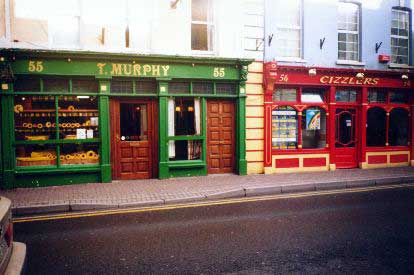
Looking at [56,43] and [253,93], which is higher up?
[56,43]

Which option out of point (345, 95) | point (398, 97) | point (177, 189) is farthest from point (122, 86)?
point (398, 97)

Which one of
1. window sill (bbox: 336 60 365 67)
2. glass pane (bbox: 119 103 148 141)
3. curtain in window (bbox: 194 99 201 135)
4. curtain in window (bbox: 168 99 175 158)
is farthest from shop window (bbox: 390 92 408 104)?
glass pane (bbox: 119 103 148 141)

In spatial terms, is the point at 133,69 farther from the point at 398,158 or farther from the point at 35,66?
the point at 398,158

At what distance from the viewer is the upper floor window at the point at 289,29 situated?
41.7 ft

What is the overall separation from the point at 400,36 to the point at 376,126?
13.0 ft

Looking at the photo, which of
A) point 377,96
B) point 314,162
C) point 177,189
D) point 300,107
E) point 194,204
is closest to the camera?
point 194,204

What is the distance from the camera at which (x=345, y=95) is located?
527 inches

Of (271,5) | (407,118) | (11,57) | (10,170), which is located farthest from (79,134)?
(407,118)

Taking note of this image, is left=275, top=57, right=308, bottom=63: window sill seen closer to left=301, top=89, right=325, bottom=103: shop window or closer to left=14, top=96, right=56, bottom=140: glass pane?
left=301, top=89, right=325, bottom=103: shop window

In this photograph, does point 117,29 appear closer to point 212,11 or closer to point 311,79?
point 212,11

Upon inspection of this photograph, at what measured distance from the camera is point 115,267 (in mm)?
4477

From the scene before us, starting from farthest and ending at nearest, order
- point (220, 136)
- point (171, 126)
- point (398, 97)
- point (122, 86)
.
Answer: point (398, 97) < point (220, 136) < point (171, 126) < point (122, 86)

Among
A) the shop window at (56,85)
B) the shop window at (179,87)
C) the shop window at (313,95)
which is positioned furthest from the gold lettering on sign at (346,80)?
the shop window at (56,85)

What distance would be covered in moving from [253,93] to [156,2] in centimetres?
444
